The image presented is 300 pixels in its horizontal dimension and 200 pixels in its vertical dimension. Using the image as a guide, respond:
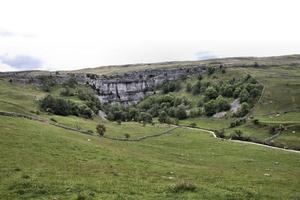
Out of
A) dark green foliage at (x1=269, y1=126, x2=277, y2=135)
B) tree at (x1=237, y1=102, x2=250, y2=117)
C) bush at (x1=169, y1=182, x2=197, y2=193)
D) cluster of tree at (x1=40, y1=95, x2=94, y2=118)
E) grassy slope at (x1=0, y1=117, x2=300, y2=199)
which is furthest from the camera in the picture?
tree at (x1=237, y1=102, x2=250, y2=117)

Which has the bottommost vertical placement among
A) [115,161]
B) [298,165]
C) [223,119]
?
[223,119]

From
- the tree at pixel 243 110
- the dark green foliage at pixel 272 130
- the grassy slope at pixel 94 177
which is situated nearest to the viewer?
the grassy slope at pixel 94 177

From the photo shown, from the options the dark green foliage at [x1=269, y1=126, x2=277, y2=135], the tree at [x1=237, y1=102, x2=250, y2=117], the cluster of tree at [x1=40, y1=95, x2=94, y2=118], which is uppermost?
the cluster of tree at [x1=40, y1=95, x2=94, y2=118]

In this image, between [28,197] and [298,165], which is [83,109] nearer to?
[298,165]

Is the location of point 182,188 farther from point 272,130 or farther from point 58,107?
point 58,107

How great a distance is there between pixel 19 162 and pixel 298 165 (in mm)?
48789

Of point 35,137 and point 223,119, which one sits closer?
point 35,137

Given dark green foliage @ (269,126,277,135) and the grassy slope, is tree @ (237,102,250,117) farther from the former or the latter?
the grassy slope

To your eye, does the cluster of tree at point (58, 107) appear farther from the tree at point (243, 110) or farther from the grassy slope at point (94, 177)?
the grassy slope at point (94, 177)

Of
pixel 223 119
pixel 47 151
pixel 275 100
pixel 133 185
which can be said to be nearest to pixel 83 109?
pixel 223 119

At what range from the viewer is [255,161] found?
73.9 m

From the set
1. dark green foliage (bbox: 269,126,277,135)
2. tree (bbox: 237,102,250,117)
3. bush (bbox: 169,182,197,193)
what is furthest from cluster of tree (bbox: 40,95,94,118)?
bush (bbox: 169,182,197,193)

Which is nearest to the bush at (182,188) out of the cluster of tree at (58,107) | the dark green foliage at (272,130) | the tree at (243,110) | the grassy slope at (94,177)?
the grassy slope at (94,177)

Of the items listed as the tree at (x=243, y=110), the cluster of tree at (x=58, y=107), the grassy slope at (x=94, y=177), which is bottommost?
the tree at (x=243, y=110)
